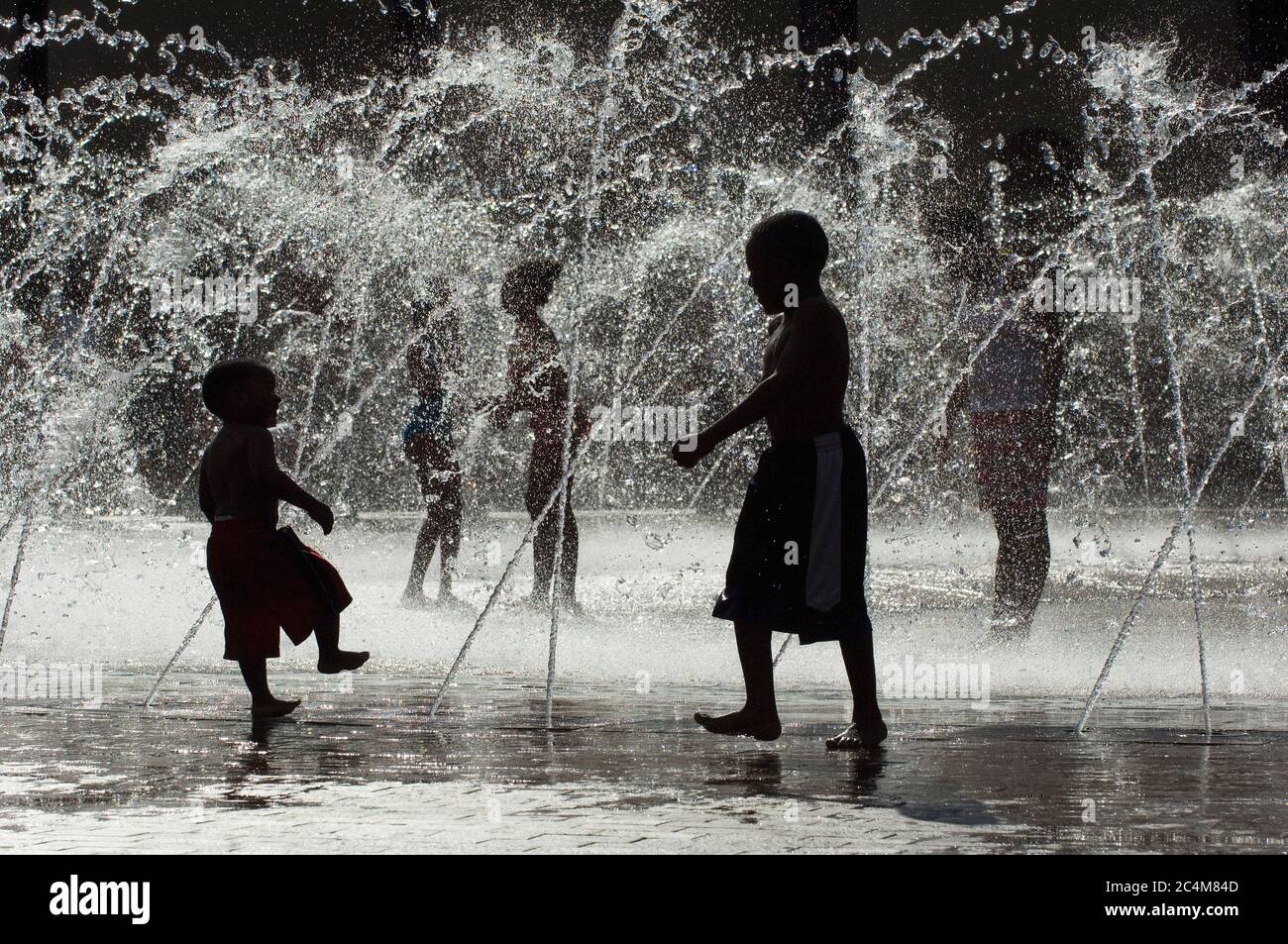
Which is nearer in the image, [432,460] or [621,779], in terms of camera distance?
[621,779]

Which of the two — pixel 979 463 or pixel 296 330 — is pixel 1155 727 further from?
pixel 296 330

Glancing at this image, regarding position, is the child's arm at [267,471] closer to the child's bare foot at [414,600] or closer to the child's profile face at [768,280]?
the child's profile face at [768,280]

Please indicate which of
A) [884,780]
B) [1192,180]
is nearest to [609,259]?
[1192,180]

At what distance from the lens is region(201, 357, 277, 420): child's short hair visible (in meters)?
5.36

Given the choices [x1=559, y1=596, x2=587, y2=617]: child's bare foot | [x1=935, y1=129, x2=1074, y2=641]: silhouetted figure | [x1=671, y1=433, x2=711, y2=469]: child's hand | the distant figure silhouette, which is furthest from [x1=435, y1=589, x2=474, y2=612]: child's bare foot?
[x1=671, y1=433, x2=711, y2=469]: child's hand

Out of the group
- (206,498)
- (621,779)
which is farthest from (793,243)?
(206,498)

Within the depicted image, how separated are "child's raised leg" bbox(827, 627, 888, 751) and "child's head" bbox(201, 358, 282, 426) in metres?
2.06

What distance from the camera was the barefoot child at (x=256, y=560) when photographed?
533 cm

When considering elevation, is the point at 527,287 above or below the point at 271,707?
above

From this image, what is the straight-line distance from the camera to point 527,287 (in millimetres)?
8539

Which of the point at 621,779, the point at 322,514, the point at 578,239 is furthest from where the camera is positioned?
the point at 578,239

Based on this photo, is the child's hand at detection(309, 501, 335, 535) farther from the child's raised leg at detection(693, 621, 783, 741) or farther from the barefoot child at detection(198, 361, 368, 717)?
the child's raised leg at detection(693, 621, 783, 741)

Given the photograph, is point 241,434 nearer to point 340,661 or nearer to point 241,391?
point 241,391

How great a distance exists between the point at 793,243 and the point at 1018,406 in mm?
3305
